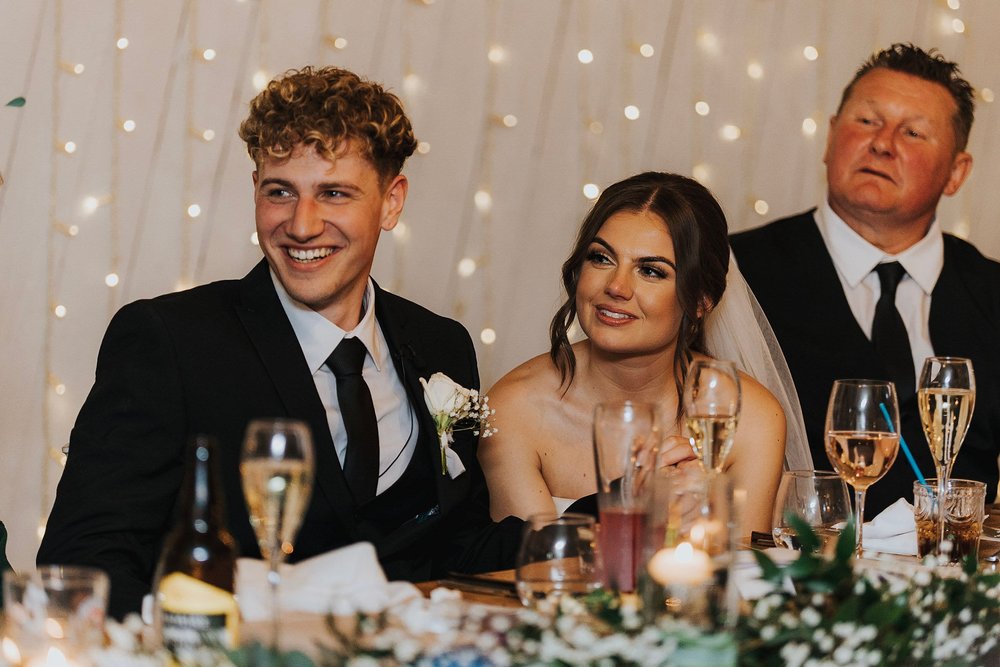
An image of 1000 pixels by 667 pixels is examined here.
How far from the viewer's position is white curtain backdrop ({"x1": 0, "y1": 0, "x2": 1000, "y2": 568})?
3107mm

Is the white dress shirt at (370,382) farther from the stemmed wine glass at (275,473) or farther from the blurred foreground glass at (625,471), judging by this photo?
the stemmed wine glass at (275,473)

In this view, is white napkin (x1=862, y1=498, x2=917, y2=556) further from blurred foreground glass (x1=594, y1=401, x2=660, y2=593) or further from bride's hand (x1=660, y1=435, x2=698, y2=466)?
blurred foreground glass (x1=594, y1=401, x2=660, y2=593)

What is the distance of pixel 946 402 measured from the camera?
1.92 meters

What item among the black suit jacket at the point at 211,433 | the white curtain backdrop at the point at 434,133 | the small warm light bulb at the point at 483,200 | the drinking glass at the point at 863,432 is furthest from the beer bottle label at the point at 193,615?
the small warm light bulb at the point at 483,200

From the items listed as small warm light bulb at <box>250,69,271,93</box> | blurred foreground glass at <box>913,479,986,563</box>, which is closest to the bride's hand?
blurred foreground glass at <box>913,479,986,563</box>

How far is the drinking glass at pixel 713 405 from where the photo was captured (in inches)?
61.7

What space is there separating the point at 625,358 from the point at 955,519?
3.54 ft

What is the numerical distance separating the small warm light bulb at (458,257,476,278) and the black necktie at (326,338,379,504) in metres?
1.38

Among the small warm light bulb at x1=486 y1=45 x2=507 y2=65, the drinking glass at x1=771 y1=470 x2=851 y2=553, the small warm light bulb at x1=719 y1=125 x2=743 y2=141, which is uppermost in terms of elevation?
the small warm light bulb at x1=486 y1=45 x2=507 y2=65

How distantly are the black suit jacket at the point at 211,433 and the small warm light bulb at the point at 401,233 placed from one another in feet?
3.72

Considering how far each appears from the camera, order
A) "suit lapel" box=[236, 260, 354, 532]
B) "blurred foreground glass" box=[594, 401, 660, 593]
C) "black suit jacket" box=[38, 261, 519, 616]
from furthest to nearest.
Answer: "suit lapel" box=[236, 260, 354, 532]
"black suit jacket" box=[38, 261, 519, 616]
"blurred foreground glass" box=[594, 401, 660, 593]

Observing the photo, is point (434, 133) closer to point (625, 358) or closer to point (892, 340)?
point (625, 358)

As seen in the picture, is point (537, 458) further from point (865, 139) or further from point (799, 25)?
point (799, 25)

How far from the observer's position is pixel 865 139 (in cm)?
338
